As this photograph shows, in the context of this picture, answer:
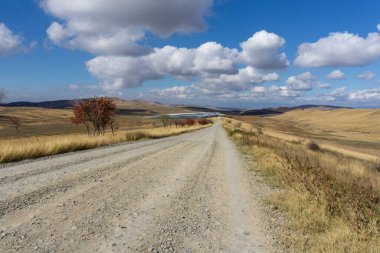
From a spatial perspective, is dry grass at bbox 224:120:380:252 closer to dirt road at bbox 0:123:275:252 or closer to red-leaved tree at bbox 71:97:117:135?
dirt road at bbox 0:123:275:252

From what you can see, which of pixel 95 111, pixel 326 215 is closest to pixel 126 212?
pixel 326 215

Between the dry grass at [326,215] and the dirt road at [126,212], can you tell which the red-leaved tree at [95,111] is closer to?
the dirt road at [126,212]

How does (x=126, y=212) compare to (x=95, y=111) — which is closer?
(x=126, y=212)

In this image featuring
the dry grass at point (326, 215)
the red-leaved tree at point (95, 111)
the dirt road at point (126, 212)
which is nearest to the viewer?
the dirt road at point (126, 212)

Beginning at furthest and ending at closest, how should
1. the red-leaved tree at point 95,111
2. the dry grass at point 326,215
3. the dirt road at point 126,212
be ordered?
1. the red-leaved tree at point 95,111
2. the dry grass at point 326,215
3. the dirt road at point 126,212

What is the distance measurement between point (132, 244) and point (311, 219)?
3.71m

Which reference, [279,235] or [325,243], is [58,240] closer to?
[279,235]

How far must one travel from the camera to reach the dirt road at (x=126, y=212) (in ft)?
19.0

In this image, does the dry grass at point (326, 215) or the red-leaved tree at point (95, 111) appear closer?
the dry grass at point (326, 215)

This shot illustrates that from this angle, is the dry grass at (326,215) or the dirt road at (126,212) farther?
the dry grass at (326,215)

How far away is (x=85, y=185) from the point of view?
33.4ft

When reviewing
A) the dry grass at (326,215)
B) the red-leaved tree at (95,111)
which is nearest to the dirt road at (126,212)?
the dry grass at (326,215)

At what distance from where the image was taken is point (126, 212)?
7.60 metres

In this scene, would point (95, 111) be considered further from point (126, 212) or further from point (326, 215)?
point (326, 215)
